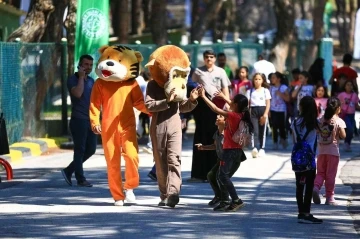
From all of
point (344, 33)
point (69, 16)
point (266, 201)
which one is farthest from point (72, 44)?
point (344, 33)

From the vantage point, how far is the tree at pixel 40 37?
78.4ft

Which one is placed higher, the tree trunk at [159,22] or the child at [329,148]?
the tree trunk at [159,22]

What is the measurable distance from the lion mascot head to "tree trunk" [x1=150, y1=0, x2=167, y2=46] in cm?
2140

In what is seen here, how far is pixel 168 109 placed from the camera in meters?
13.9

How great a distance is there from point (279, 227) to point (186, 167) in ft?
23.3

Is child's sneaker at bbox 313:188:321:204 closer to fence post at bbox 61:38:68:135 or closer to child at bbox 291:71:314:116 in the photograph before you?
child at bbox 291:71:314:116

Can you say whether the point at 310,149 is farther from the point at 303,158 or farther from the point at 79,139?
the point at 79,139

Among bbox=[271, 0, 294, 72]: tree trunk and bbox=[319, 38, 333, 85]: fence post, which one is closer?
bbox=[319, 38, 333, 85]: fence post

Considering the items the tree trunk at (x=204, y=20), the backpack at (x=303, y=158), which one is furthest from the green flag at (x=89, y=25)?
the tree trunk at (x=204, y=20)

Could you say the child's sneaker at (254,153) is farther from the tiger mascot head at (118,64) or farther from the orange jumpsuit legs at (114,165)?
the orange jumpsuit legs at (114,165)

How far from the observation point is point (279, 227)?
483 inches

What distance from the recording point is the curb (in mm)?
20562

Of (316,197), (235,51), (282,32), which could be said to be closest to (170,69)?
(316,197)

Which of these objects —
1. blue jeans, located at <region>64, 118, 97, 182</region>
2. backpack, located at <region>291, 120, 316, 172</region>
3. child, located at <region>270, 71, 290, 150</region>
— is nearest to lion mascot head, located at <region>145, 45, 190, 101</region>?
backpack, located at <region>291, 120, 316, 172</region>
